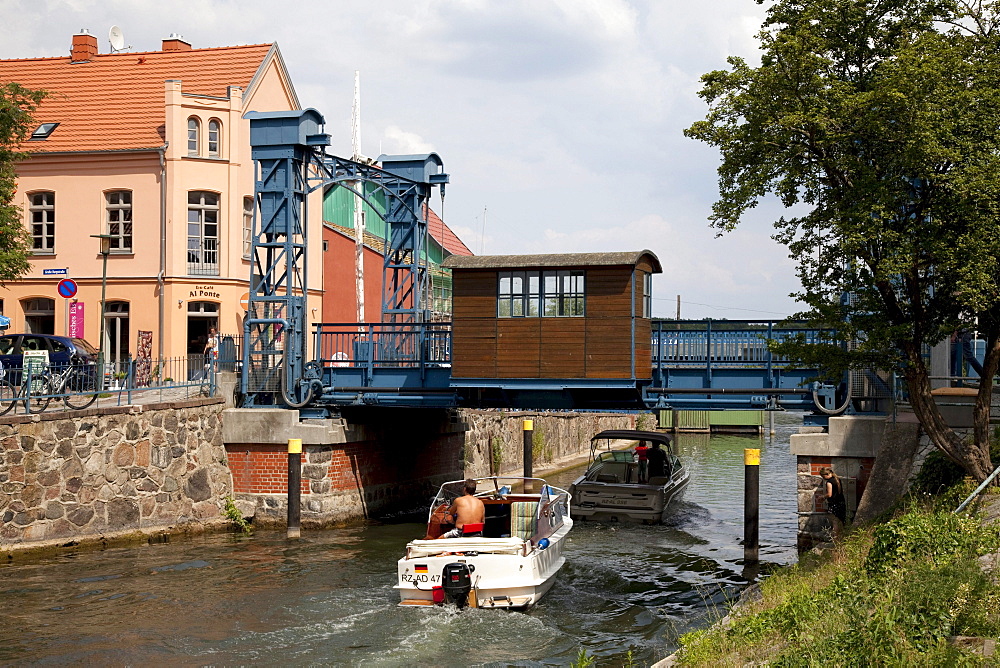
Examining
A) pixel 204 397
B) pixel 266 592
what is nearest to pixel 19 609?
pixel 266 592

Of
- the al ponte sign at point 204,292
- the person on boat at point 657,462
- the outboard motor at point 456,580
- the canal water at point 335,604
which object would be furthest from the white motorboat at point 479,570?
the al ponte sign at point 204,292

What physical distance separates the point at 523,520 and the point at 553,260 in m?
6.63

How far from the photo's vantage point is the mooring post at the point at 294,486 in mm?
22125

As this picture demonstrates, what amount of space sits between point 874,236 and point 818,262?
150 centimetres

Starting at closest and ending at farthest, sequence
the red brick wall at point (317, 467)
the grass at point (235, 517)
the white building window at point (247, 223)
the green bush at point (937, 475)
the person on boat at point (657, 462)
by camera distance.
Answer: the green bush at point (937, 475) → the grass at point (235, 517) → the red brick wall at point (317, 467) → the person on boat at point (657, 462) → the white building window at point (247, 223)

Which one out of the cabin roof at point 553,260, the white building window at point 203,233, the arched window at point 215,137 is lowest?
the cabin roof at point 553,260

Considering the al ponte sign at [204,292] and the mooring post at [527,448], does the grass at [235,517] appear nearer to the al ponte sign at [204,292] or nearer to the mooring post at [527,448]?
the mooring post at [527,448]

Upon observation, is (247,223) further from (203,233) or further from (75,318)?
(75,318)

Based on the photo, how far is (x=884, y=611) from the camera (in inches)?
335

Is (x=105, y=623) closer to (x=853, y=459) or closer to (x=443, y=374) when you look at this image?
(x=443, y=374)

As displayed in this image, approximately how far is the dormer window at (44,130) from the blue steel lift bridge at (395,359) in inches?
505

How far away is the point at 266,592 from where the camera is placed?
1686cm

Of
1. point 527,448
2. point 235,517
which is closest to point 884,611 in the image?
point 235,517

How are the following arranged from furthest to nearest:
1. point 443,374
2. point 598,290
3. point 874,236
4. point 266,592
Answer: point 443,374 → point 598,290 → point 266,592 → point 874,236
